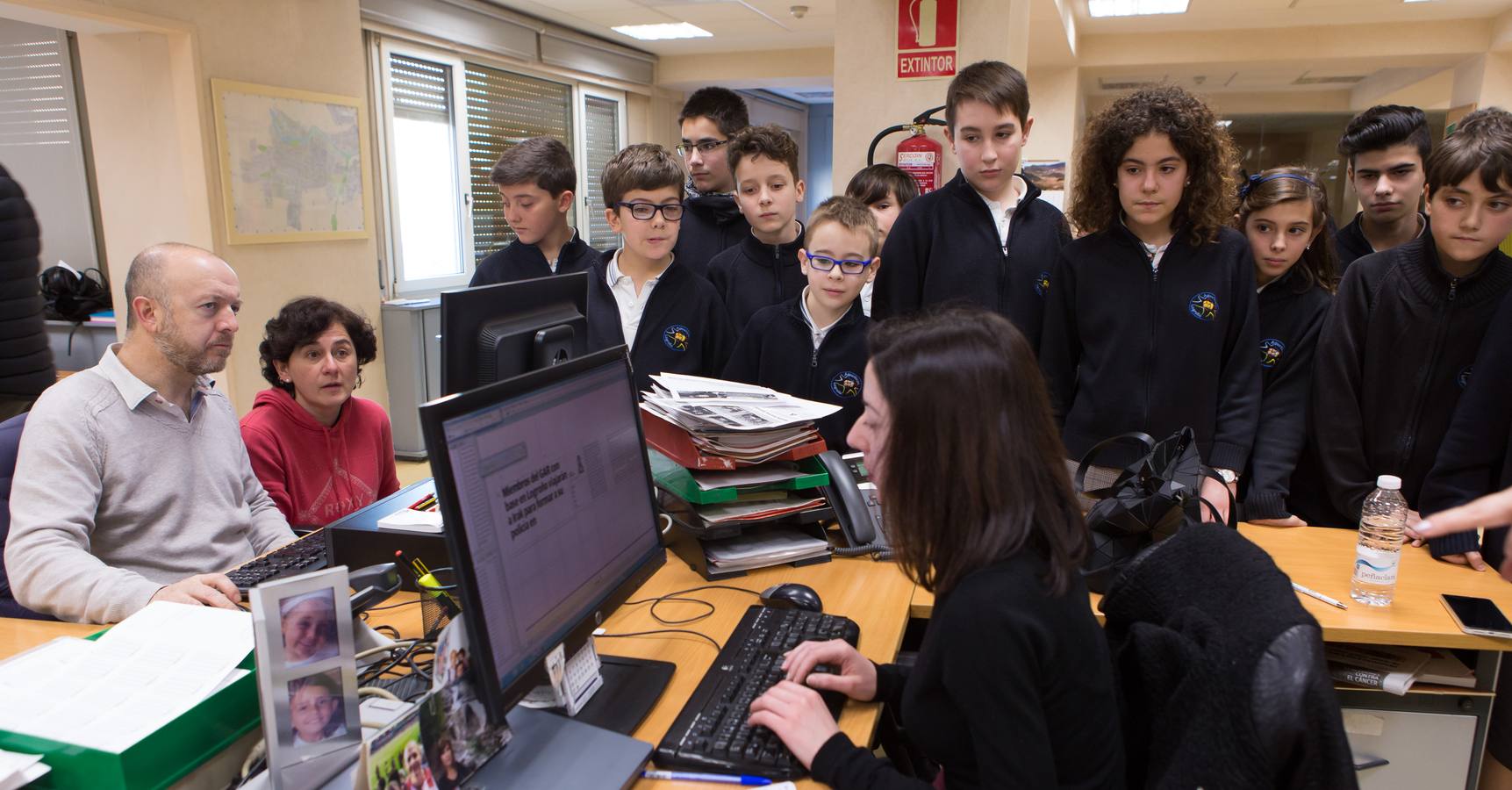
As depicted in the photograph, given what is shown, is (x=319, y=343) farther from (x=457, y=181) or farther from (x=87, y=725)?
(x=457, y=181)

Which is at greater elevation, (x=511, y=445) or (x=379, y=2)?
(x=379, y=2)

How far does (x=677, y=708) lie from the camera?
1.19 meters

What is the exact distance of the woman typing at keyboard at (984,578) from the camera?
3.20 ft

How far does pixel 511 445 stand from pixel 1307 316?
208cm

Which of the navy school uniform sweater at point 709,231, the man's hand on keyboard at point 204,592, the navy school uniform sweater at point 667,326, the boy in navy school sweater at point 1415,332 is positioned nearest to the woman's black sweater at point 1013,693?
the man's hand on keyboard at point 204,592

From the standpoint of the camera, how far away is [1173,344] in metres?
2.06

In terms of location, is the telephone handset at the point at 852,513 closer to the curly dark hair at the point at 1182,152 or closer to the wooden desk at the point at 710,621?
the wooden desk at the point at 710,621

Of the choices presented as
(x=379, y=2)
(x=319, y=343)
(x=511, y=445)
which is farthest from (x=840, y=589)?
(x=379, y=2)

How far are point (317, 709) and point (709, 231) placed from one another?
7.56ft

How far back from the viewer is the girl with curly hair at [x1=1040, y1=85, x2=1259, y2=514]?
6.74 ft

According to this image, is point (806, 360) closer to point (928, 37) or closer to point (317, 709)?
point (317, 709)

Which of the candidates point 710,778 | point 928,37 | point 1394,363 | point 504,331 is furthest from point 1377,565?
point 928,37

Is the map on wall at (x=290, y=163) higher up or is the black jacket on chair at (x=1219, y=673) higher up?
the map on wall at (x=290, y=163)

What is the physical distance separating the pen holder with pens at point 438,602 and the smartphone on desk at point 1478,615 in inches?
65.0
